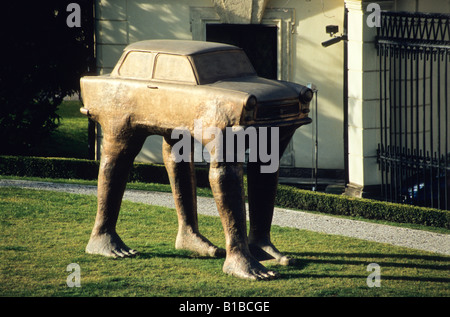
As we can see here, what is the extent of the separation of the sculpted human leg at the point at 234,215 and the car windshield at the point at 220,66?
3.40 ft

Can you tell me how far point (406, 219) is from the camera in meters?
12.7

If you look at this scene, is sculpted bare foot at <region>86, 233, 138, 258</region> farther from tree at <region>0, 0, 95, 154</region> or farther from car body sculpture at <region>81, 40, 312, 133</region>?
tree at <region>0, 0, 95, 154</region>

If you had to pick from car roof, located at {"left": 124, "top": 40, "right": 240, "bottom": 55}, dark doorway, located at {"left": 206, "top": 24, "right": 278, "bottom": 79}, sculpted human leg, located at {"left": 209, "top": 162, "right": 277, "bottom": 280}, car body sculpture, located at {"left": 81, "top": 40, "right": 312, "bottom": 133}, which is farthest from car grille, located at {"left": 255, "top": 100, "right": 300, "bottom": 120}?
dark doorway, located at {"left": 206, "top": 24, "right": 278, "bottom": 79}

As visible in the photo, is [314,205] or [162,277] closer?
[162,277]

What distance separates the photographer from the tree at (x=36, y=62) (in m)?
17.1

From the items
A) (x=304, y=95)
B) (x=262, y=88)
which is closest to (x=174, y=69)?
(x=262, y=88)

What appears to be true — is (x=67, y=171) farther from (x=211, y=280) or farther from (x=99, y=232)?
(x=211, y=280)

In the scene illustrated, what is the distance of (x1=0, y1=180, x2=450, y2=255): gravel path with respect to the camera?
36.6 feet

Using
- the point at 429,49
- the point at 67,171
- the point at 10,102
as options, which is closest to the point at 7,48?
the point at 10,102

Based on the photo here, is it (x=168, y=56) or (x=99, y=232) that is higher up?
(x=168, y=56)

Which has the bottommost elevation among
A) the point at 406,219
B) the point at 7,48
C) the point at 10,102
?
the point at 406,219

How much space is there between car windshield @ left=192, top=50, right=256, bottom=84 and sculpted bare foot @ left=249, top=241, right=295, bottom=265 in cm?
207

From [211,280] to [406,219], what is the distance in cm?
468

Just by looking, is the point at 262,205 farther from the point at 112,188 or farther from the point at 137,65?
the point at 137,65
